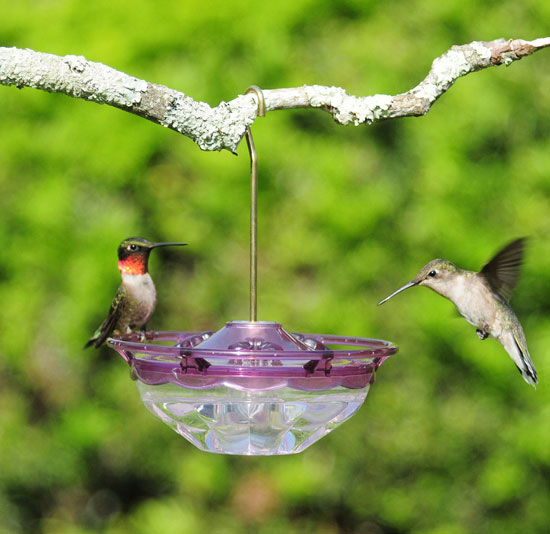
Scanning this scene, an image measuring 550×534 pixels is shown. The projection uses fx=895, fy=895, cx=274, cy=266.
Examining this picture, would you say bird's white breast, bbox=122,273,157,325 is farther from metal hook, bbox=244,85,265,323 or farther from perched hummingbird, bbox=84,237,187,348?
metal hook, bbox=244,85,265,323

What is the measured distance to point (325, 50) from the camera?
4.36m

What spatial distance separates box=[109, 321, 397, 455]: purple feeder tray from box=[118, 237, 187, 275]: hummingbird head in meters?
0.59

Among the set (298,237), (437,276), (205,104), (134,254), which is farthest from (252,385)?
(298,237)

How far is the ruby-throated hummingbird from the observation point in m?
2.30

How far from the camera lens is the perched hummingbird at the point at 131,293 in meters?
2.52

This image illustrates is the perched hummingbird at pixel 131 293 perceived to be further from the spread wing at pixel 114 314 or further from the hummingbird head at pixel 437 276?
the hummingbird head at pixel 437 276

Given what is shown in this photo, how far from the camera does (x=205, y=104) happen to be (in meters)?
1.78

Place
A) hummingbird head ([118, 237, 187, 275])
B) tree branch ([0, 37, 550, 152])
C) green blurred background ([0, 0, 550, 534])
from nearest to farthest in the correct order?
1. tree branch ([0, 37, 550, 152])
2. hummingbird head ([118, 237, 187, 275])
3. green blurred background ([0, 0, 550, 534])

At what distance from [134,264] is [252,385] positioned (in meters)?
0.94

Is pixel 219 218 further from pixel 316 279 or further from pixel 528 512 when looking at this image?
pixel 528 512

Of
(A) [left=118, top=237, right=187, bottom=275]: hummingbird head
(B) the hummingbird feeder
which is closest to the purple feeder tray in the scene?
(B) the hummingbird feeder

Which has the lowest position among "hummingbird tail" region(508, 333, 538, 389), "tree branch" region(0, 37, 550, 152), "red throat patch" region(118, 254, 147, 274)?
"hummingbird tail" region(508, 333, 538, 389)

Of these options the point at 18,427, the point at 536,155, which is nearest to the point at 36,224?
the point at 18,427

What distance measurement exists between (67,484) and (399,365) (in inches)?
68.7
